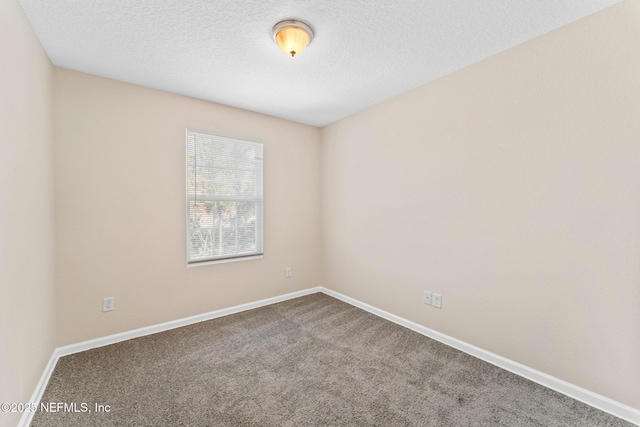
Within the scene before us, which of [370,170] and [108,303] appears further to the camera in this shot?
[370,170]

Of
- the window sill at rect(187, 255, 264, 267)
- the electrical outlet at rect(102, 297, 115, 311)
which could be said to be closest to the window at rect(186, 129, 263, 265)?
the window sill at rect(187, 255, 264, 267)

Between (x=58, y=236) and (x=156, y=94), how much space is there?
1557 millimetres

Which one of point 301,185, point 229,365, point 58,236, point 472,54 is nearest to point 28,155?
point 58,236

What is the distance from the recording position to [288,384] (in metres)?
1.89

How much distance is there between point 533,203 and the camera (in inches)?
75.5

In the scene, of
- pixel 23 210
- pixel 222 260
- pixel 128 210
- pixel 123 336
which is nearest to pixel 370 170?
pixel 222 260

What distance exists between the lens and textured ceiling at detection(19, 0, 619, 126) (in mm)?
1611

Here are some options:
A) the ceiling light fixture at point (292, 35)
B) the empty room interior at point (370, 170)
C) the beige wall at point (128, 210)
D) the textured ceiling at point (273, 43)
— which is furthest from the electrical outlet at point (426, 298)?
the ceiling light fixture at point (292, 35)

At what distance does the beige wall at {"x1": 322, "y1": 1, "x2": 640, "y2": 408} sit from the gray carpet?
13.5 inches

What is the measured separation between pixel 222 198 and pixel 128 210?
0.90 metres

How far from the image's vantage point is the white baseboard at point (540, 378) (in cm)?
158

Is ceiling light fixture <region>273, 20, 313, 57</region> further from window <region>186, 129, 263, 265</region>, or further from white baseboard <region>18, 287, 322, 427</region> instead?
white baseboard <region>18, 287, 322, 427</region>

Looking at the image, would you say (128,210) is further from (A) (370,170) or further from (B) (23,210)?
(A) (370,170)

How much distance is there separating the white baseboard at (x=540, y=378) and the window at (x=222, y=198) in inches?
80.9
